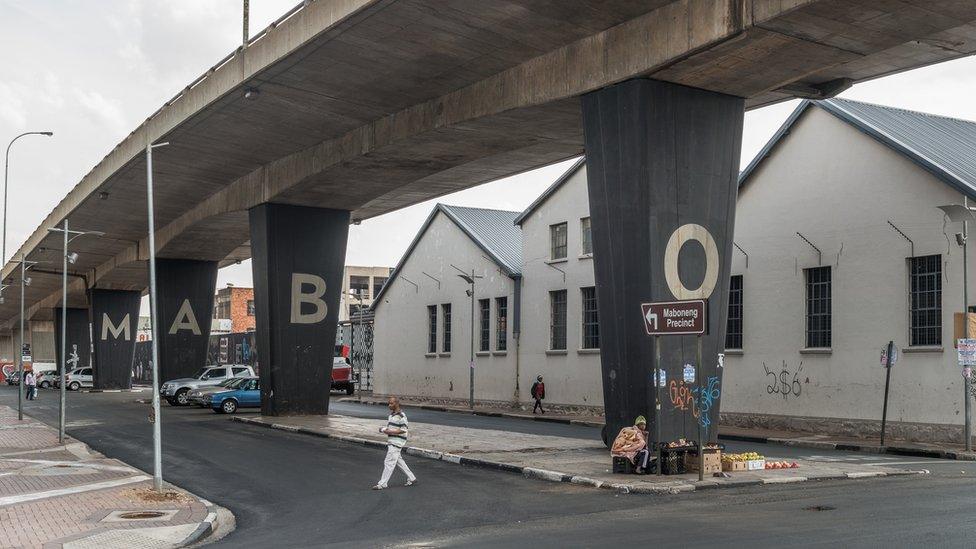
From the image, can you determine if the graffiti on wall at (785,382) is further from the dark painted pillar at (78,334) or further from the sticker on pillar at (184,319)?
the dark painted pillar at (78,334)

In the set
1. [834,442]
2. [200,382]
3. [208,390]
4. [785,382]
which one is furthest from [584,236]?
[200,382]

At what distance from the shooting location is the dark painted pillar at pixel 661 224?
21.1 m

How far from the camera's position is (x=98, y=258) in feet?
207

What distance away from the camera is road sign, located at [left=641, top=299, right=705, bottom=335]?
696 inches

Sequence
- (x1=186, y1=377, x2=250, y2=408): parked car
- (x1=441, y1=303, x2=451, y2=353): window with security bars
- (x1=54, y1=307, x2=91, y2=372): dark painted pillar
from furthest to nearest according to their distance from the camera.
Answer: (x1=54, y1=307, x2=91, y2=372): dark painted pillar → (x1=441, y1=303, x2=451, y2=353): window with security bars → (x1=186, y1=377, x2=250, y2=408): parked car

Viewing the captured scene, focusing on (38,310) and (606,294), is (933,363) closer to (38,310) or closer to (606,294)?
(606,294)

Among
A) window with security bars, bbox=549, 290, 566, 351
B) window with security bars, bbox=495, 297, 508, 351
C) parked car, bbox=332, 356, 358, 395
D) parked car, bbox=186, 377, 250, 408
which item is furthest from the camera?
parked car, bbox=332, 356, 358, 395

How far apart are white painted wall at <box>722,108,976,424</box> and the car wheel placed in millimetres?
19298

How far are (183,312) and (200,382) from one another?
962 centimetres

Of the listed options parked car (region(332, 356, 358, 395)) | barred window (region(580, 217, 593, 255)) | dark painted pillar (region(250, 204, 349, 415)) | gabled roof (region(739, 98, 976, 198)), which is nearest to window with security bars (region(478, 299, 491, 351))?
barred window (region(580, 217, 593, 255))

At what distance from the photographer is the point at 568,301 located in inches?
1695

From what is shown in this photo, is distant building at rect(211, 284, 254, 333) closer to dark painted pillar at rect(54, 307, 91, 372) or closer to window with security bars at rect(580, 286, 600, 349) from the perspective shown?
dark painted pillar at rect(54, 307, 91, 372)

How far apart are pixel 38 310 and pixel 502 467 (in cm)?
8961

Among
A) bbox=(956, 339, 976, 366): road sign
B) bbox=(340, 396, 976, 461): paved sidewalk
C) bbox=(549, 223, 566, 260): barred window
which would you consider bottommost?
bbox=(340, 396, 976, 461): paved sidewalk
